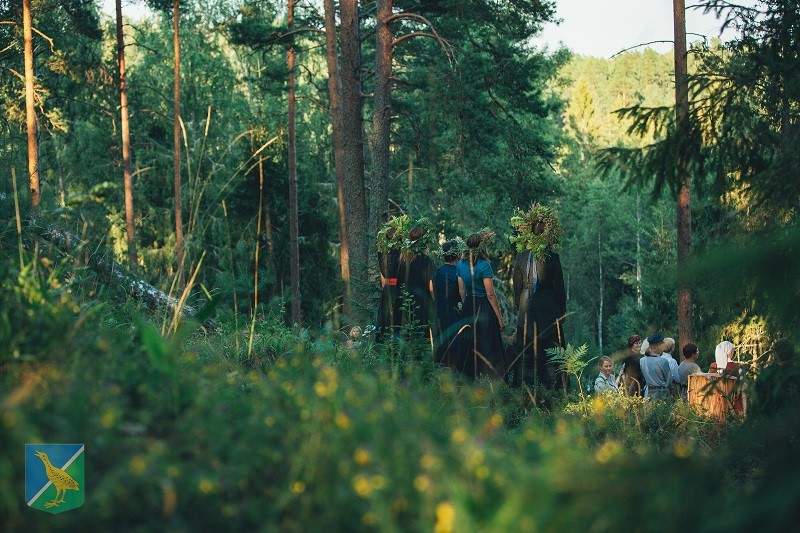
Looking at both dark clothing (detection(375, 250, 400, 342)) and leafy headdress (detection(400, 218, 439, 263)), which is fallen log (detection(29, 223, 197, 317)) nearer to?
dark clothing (detection(375, 250, 400, 342))

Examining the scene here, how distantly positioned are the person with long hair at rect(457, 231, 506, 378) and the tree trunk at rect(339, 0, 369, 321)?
8.78 m

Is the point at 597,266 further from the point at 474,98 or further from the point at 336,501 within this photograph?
the point at 336,501

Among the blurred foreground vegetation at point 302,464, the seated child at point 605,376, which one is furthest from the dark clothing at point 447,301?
the blurred foreground vegetation at point 302,464

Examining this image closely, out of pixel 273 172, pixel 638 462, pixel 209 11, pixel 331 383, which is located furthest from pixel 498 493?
pixel 209 11

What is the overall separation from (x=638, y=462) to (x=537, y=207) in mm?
8704

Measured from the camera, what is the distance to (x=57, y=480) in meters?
3.44

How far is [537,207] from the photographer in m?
11.4

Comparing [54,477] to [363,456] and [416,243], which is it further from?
[416,243]

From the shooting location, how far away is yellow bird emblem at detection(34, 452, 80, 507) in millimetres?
3356

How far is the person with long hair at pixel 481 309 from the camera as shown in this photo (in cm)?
1108

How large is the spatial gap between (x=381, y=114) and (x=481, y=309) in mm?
9604

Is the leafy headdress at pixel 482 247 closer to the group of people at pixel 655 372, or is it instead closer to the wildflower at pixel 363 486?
the group of people at pixel 655 372

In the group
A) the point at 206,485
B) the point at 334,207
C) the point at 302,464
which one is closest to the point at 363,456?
the point at 302,464

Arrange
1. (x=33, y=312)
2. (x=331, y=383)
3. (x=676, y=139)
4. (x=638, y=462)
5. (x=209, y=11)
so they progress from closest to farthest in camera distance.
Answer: (x=638, y=462) < (x=331, y=383) < (x=33, y=312) < (x=676, y=139) < (x=209, y=11)
